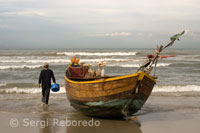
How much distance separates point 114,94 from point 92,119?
1372mm

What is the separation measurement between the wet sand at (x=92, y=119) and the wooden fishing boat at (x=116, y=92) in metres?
0.36

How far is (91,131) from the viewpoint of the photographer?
5.93 metres

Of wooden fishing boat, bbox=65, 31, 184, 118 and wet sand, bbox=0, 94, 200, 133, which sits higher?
wooden fishing boat, bbox=65, 31, 184, 118

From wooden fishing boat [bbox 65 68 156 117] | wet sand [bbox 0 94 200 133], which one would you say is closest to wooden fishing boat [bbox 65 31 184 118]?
wooden fishing boat [bbox 65 68 156 117]

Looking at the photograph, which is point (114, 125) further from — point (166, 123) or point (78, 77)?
point (78, 77)

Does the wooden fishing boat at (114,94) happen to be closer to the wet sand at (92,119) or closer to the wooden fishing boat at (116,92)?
the wooden fishing boat at (116,92)

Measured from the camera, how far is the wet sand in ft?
20.0

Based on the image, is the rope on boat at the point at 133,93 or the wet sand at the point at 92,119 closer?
the rope on boat at the point at 133,93

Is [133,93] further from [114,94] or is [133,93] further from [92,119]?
[92,119]

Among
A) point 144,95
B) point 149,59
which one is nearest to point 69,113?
point 144,95

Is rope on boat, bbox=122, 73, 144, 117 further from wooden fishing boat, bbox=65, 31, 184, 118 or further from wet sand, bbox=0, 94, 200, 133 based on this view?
wet sand, bbox=0, 94, 200, 133

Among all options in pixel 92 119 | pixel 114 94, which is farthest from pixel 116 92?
pixel 92 119

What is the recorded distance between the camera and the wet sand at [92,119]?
6082 mm

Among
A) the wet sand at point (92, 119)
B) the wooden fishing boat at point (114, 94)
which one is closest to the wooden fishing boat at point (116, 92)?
the wooden fishing boat at point (114, 94)
